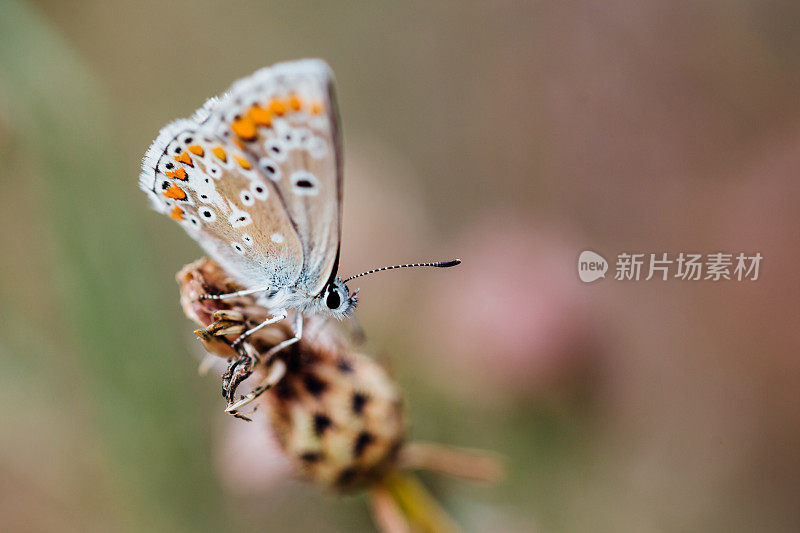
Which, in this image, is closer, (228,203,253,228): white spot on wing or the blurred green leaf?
(228,203,253,228): white spot on wing

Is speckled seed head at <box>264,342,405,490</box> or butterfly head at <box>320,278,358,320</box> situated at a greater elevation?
butterfly head at <box>320,278,358,320</box>

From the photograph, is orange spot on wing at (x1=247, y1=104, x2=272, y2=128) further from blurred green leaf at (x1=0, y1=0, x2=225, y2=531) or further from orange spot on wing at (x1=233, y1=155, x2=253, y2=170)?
blurred green leaf at (x1=0, y1=0, x2=225, y2=531)

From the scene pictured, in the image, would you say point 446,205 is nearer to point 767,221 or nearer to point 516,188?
point 516,188

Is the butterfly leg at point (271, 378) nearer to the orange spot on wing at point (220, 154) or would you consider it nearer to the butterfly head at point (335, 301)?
the butterfly head at point (335, 301)
